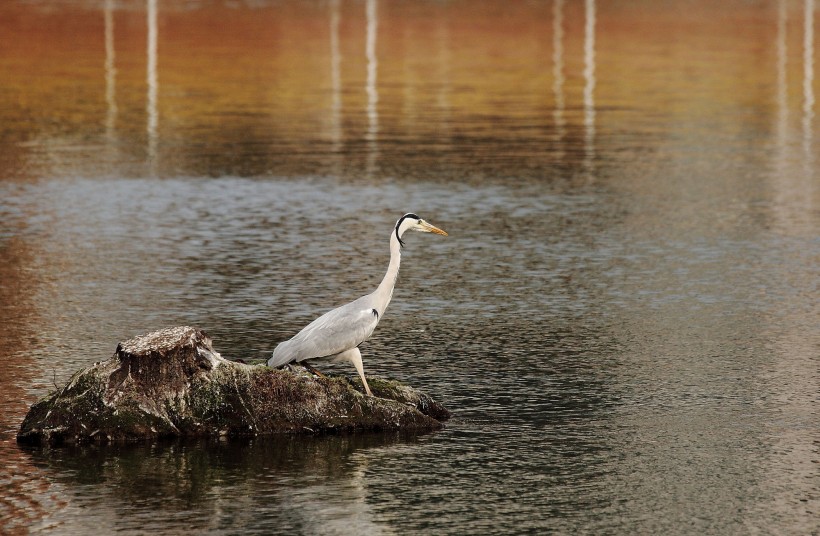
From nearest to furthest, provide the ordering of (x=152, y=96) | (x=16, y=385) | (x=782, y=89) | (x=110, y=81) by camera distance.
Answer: (x=16, y=385) → (x=152, y=96) → (x=782, y=89) → (x=110, y=81)

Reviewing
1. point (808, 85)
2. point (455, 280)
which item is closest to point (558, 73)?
point (808, 85)

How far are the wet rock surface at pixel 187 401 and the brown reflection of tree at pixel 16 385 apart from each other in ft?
1.64

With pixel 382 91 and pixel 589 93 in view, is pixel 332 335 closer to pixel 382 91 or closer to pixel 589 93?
pixel 382 91

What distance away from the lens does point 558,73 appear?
46.9 meters

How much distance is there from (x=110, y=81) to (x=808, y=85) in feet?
59.3

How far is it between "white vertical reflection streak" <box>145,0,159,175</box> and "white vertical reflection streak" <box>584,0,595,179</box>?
7.38 m

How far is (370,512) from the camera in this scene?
9.93m

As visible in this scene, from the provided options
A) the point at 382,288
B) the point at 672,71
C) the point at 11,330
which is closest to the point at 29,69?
the point at 672,71

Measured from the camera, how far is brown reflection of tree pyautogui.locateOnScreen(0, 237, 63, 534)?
10.0 metres

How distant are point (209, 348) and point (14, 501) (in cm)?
194

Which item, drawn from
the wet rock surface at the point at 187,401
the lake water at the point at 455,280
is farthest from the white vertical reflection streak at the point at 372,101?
the wet rock surface at the point at 187,401

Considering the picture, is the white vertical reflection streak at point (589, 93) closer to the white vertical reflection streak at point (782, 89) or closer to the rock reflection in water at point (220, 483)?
the white vertical reflection streak at point (782, 89)

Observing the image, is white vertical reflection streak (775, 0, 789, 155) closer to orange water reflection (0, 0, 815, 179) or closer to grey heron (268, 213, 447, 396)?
orange water reflection (0, 0, 815, 179)

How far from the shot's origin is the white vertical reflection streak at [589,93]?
93.2ft
